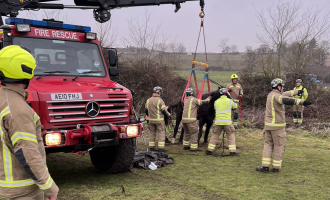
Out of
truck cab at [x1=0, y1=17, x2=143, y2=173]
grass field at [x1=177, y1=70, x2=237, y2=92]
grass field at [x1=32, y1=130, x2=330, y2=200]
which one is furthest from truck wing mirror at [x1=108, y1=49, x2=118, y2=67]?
grass field at [x1=177, y1=70, x2=237, y2=92]

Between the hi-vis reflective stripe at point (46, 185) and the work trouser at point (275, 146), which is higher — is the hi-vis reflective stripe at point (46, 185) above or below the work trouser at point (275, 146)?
above

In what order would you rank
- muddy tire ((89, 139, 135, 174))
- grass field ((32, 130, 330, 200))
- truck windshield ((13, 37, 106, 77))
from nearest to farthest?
1. grass field ((32, 130, 330, 200))
2. truck windshield ((13, 37, 106, 77))
3. muddy tire ((89, 139, 135, 174))

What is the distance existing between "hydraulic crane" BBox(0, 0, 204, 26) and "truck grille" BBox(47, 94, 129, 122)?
117 inches

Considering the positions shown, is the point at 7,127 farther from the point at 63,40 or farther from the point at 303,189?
the point at 303,189

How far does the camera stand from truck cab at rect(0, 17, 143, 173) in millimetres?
4664

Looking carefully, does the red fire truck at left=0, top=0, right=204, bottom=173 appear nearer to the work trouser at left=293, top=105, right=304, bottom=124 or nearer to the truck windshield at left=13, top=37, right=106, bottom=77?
the truck windshield at left=13, top=37, right=106, bottom=77

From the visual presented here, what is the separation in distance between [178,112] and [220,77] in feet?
45.5

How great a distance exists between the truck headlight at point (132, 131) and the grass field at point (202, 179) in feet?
3.14

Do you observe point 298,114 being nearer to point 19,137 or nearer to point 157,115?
point 157,115

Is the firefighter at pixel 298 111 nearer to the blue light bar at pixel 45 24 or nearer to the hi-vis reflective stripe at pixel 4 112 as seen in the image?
the blue light bar at pixel 45 24

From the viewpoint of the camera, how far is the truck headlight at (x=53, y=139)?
14.6ft

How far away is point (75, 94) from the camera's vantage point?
4840 millimetres

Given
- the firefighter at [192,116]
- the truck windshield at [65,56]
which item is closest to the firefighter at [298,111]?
the firefighter at [192,116]

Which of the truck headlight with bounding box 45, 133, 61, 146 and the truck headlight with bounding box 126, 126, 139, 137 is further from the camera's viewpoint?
the truck headlight with bounding box 126, 126, 139, 137
